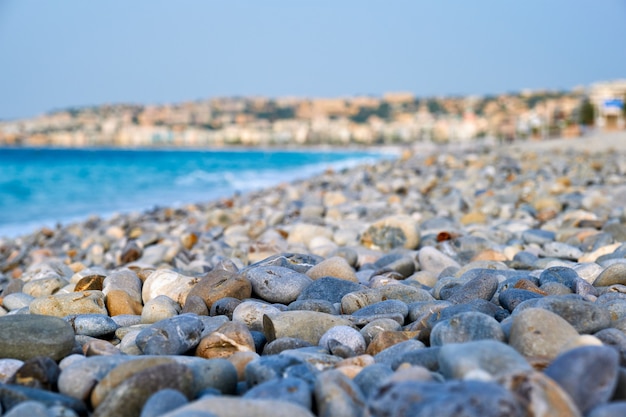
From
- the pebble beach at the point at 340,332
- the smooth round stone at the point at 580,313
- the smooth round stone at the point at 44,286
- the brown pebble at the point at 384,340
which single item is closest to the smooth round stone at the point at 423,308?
the pebble beach at the point at 340,332

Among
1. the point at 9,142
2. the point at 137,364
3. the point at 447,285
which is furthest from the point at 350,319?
the point at 9,142

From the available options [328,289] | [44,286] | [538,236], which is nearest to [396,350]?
[328,289]

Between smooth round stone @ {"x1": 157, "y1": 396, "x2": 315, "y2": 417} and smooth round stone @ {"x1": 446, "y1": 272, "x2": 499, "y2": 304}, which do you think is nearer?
smooth round stone @ {"x1": 157, "y1": 396, "x2": 315, "y2": 417}

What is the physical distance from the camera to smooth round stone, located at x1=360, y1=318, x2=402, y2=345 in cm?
241

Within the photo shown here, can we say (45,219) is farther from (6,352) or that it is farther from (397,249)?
(6,352)

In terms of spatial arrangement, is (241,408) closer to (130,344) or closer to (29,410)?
(29,410)

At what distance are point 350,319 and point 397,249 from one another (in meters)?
2.25

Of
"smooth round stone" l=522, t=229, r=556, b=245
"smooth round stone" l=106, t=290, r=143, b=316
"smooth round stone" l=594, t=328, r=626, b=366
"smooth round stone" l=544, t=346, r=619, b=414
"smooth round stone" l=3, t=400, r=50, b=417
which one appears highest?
"smooth round stone" l=544, t=346, r=619, b=414

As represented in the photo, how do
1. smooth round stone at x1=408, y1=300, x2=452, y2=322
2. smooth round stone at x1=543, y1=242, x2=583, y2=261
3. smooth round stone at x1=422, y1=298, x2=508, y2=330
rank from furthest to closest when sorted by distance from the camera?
smooth round stone at x1=543, y1=242, x2=583, y2=261 < smooth round stone at x1=408, y1=300, x2=452, y2=322 < smooth round stone at x1=422, y1=298, x2=508, y2=330

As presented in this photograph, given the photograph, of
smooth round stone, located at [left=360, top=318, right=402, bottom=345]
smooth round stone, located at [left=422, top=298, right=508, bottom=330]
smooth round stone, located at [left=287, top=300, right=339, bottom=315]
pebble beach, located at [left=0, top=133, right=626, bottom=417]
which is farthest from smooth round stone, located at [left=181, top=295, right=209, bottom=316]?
smooth round stone, located at [left=422, top=298, right=508, bottom=330]

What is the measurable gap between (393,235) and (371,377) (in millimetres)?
3177

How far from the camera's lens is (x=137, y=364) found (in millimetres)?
1879

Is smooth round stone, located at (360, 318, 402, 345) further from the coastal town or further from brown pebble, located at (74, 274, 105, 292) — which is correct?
the coastal town

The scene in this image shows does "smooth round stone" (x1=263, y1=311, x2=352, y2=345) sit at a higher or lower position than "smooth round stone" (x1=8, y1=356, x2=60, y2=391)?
lower
